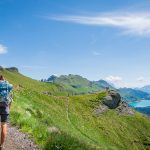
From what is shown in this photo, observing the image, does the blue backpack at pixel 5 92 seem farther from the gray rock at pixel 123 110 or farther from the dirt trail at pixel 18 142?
the gray rock at pixel 123 110

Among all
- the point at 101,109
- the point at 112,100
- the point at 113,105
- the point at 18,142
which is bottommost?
the point at 101,109

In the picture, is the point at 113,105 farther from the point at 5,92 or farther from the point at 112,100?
the point at 5,92

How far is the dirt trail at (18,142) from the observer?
53.2 ft

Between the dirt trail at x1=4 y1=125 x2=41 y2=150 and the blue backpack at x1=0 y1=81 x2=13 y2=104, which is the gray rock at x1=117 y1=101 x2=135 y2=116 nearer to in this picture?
the dirt trail at x1=4 y1=125 x2=41 y2=150

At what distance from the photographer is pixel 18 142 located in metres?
17.3

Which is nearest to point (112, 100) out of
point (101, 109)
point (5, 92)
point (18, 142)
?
point (101, 109)

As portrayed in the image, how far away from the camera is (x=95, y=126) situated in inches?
3932

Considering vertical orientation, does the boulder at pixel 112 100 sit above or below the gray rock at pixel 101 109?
above

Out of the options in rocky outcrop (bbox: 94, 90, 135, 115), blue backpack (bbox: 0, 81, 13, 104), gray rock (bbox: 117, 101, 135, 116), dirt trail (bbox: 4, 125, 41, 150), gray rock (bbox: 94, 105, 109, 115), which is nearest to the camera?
blue backpack (bbox: 0, 81, 13, 104)

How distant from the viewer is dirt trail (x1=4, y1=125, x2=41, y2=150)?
16.2m

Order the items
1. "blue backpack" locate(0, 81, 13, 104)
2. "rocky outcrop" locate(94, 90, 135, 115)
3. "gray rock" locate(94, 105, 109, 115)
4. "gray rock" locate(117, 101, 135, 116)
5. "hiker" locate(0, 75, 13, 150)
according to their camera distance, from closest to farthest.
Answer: "hiker" locate(0, 75, 13, 150), "blue backpack" locate(0, 81, 13, 104), "gray rock" locate(94, 105, 109, 115), "rocky outcrop" locate(94, 90, 135, 115), "gray rock" locate(117, 101, 135, 116)

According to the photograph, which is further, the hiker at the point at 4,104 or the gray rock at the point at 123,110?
the gray rock at the point at 123,110

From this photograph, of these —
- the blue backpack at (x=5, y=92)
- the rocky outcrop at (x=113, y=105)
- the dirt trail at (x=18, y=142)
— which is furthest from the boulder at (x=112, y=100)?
the blue backpack at (x=5, y=92)

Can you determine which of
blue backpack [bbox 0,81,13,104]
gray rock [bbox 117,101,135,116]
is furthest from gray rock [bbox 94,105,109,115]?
blue backpack [bbox 0,81,13,104]
